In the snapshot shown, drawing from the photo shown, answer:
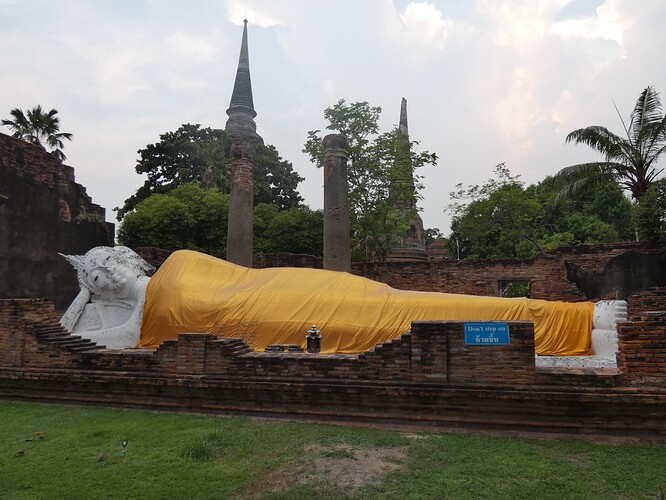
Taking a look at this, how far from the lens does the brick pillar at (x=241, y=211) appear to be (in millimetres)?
12320

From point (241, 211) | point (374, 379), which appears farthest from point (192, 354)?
point (241, 211)

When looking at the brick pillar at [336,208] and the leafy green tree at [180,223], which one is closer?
the brick pillar at [336,208]

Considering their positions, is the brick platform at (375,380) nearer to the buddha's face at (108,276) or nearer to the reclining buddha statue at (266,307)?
the reclining buddha statue at (266,307)

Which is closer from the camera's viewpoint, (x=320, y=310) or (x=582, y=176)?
(x=320, y=310)

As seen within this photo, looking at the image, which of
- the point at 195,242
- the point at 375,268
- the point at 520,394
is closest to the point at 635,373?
the point at 520,394

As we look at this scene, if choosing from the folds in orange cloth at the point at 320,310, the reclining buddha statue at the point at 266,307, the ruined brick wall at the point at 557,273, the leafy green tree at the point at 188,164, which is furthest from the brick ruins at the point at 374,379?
the leafy green tree at the point at 188,164

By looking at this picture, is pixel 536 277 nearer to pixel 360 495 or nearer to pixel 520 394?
pixel 520 394

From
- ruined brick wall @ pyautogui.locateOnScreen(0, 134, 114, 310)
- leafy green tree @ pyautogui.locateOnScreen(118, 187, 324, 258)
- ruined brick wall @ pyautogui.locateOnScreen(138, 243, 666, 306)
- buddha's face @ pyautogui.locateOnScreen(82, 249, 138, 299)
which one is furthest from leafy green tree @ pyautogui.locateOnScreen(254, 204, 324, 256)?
buddha's face @ pyautogui.locateOnScreen(82, 249, 138, 299)

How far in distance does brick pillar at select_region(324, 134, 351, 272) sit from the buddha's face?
4.64 m

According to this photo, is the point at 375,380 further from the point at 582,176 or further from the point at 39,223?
the point at 582,176

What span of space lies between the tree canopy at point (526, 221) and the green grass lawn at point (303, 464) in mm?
16657

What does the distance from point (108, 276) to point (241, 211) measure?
15.7 feet

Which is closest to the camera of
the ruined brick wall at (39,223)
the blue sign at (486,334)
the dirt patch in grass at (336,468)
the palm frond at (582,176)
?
the dirt patch in grass at (336,468)

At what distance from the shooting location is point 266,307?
761 cm
